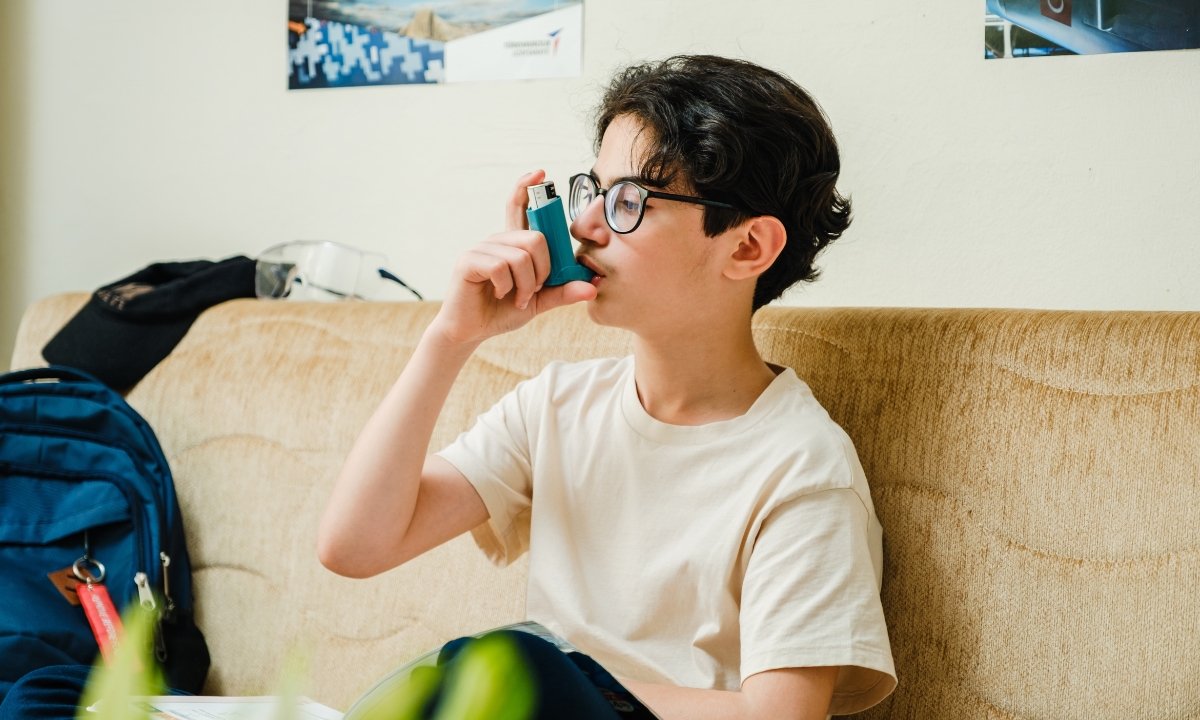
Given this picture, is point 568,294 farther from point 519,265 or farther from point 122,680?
point 122,680

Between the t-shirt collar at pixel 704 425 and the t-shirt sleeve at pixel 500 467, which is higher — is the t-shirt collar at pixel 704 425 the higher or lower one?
the higher one

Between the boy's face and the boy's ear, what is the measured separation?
2 centimetres

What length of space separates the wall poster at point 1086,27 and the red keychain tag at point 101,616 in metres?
1.33

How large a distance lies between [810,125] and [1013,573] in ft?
1.52

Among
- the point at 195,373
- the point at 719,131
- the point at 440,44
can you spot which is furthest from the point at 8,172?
the point at 719,131

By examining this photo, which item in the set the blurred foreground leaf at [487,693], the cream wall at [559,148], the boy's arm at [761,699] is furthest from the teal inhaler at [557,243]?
the blurred foreground leaf at [487,693]

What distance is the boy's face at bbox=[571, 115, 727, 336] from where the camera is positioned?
875 mm

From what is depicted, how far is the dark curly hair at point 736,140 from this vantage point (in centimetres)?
87

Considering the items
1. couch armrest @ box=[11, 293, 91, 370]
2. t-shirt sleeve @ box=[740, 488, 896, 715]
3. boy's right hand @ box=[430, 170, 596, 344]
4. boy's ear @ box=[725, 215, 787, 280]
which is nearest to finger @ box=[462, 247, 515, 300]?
boy's right hand @ box=[430, 170, 596, 344]

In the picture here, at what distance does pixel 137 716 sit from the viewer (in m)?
0.26

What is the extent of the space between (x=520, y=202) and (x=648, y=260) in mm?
188

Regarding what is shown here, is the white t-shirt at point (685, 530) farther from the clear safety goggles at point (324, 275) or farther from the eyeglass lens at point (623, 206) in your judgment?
the clear safety goggles at point (324, 275)

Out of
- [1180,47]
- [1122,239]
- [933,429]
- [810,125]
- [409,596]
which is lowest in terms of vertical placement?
[409,596]

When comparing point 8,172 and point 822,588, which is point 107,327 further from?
point 822,588
